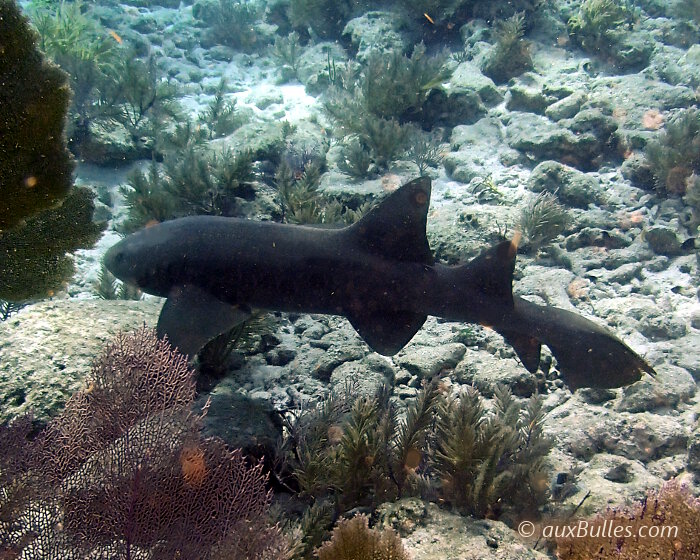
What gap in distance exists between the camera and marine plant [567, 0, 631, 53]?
34.8 ft

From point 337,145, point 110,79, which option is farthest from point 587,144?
point 110,79

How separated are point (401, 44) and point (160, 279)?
36.1 ft

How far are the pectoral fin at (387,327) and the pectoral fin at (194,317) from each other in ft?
3.67

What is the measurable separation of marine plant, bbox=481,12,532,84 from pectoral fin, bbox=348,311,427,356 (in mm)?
8927

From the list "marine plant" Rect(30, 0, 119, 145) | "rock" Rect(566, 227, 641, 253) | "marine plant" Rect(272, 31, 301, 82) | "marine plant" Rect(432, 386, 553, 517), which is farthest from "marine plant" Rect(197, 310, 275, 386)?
"marine plant" Rect(272, 31, 301, 82)

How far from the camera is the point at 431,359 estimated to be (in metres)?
4.96

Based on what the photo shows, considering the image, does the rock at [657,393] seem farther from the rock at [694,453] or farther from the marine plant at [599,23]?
the marine plant at [599,23]

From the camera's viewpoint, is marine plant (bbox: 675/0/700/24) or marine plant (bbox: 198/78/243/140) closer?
marine plant (bbox: 675/0/700/24)

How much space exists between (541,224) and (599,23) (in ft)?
24.9

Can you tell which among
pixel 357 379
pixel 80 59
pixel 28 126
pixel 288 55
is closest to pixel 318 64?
pixel 288 55

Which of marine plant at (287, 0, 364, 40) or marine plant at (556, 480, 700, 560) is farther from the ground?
marine plant at (287, 0, 364, 40)

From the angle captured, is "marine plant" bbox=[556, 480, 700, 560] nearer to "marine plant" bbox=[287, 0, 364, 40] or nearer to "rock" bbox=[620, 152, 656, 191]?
"rock" bbox=[620, 152, 656, 191]

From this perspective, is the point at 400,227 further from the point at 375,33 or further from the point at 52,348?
the point at 375,33

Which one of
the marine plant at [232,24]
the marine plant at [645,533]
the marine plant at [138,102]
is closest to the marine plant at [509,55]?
the marine plant at [138,102]
